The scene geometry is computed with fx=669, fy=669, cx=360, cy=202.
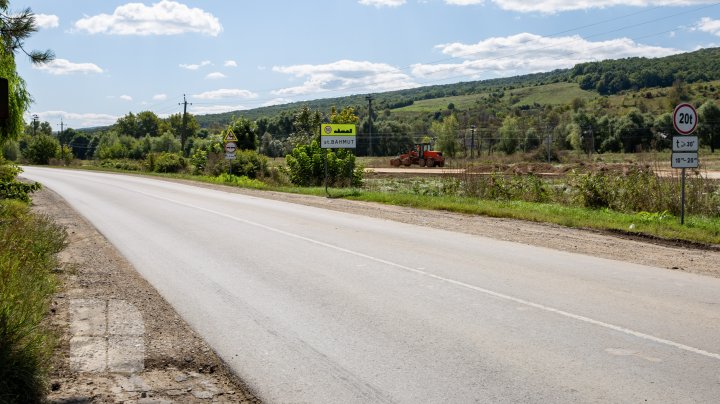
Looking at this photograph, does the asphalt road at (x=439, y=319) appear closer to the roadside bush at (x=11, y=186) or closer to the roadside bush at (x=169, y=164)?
the roadside bush at (x=11, y=186)

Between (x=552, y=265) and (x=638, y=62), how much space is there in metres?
191

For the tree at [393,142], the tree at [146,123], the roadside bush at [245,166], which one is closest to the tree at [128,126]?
the tree at [146,123]

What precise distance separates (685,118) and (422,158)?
5343 centimetres

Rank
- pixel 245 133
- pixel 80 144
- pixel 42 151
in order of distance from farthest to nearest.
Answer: pixel 80 144 < pixel 42 151 < pixel 245 133

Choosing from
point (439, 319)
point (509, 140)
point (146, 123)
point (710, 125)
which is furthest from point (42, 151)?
point (146, 123)

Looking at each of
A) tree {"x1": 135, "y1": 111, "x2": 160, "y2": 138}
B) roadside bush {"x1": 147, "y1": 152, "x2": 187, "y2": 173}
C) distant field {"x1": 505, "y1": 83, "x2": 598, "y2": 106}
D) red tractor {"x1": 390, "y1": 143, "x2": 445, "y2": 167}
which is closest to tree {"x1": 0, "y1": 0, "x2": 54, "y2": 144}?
roadside bush {"x1": 147, "y1": 152, "x2": 187, "y2": 173}

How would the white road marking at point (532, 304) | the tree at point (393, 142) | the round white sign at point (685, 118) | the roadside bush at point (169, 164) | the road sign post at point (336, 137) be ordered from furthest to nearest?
the tree at point (393, 142)
the roadside bush at point (169, 164)
the road sign post at point (336, 137)
the round white sign at point (685, 118)
the white road marking at point (532, 304)

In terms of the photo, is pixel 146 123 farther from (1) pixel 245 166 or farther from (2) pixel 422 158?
(1) pixel 245 166

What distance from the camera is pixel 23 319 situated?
5.86 m

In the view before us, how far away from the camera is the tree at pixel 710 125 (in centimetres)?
8069

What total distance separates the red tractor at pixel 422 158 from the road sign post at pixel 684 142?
51586 mm

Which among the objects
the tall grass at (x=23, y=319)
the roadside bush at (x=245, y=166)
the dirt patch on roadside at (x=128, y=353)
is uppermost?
the roadside bush at (x=245, y=166)

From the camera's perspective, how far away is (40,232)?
12.2 metres

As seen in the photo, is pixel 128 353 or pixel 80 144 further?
pixel 80 144
